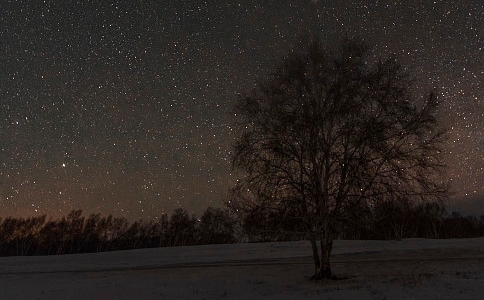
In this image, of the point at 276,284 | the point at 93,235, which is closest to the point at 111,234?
the point at 93,235

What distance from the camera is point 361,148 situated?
17.1m

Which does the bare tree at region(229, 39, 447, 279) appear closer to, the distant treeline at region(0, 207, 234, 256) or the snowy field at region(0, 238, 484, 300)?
the snowy field at region(0, 238, 484, 300)

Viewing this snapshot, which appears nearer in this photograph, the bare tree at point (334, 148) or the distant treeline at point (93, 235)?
the bare tree at point (334, 148)

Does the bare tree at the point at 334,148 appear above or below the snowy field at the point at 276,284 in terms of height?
above

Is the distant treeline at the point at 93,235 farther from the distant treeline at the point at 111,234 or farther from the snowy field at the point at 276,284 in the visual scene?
the snowy field at the point at 276,284

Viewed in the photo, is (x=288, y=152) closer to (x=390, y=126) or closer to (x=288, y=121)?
(x=288, y=121)

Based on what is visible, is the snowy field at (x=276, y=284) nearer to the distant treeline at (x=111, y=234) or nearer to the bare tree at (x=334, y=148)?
the bare tree at (x=334, y=148)

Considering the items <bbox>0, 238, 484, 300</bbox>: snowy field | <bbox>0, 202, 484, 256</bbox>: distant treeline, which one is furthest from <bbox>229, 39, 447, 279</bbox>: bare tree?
<bbox>0, 202, 484, 256</bbox>: distant treeline

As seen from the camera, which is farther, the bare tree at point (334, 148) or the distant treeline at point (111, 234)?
the distant treeline at point (111, 234)

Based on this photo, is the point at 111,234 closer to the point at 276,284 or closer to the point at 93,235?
the point at 93,235

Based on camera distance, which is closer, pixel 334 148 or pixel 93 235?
pixel 334 148

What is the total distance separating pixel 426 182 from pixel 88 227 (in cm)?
10268

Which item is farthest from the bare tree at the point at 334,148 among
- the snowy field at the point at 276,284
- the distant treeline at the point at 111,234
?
the distant treeline at the point at 111,234

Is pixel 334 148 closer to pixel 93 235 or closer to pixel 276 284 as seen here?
pixel 276 284
